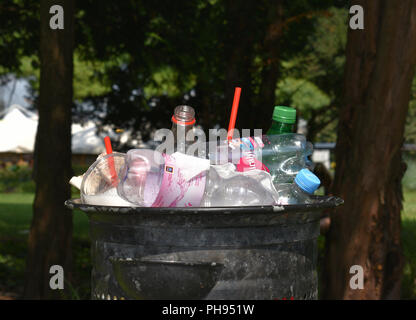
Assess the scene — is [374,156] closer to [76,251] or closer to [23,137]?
[76,251]

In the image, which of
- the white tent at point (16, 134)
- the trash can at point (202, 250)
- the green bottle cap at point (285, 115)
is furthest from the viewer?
the white tent at point (16, 134)

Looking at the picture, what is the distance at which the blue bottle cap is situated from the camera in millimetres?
2243

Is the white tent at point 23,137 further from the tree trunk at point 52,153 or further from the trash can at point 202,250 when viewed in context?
the trash can at point 202,250

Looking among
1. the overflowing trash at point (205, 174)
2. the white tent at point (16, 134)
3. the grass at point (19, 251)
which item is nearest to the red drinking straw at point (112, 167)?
the overflowing trash at point (205, 174)

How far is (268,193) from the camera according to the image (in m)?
2.17

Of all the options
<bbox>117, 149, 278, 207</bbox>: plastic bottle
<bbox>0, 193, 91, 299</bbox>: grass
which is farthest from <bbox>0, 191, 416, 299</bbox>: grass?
<bbox>117, 149, 278, 207</bbox>: plastic bottle

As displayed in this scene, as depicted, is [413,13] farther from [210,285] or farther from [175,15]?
[175,15]

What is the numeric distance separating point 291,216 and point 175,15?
711cm

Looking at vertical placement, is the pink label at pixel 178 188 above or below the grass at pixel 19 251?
above

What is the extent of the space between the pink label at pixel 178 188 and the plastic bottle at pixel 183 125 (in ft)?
0.89

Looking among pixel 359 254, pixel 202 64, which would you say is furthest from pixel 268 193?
pixel 202 64

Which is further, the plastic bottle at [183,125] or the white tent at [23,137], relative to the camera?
Answer: the white tent at [23,137]

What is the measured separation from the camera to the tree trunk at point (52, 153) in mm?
5500

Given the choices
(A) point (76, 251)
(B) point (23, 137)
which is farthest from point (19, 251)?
(B) point (23, 137)
